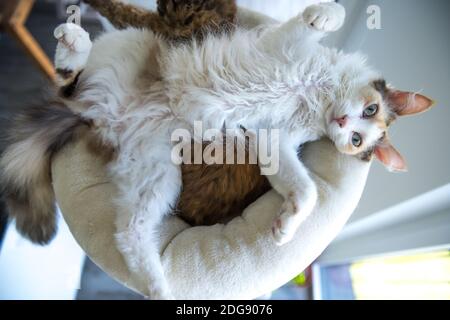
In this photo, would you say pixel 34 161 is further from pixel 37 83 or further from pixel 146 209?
pixel 37 83

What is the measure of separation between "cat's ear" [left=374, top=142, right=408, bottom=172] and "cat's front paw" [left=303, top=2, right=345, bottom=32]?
381mm

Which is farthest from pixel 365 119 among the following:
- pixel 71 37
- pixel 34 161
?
pixel 34 161

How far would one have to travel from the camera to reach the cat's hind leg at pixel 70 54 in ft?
3.24

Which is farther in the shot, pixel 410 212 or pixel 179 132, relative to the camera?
pixel 410 212

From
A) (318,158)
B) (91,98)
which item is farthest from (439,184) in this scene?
(91,98)

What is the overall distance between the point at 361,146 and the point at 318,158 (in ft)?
0.43

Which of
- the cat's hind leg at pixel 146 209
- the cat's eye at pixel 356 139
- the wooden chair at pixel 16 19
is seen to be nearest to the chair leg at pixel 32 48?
the wooden chair at pixel 16 19

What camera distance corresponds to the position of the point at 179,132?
108 cm

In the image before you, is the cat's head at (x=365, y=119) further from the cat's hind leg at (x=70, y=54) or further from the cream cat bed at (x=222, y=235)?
the cat's hind leg at (x=70, y=54)

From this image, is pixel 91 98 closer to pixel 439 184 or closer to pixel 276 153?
pixel 276 153

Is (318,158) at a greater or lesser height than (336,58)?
lesser
